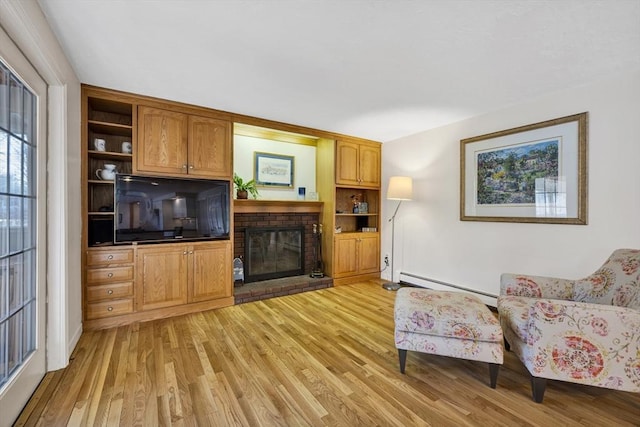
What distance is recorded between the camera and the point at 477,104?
118 inches

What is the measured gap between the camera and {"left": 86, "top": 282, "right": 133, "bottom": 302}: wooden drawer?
261cm

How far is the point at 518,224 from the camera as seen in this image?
3.00 meters

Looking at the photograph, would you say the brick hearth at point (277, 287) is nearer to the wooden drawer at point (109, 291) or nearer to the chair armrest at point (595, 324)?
the wooden drawer at point (109, 291)

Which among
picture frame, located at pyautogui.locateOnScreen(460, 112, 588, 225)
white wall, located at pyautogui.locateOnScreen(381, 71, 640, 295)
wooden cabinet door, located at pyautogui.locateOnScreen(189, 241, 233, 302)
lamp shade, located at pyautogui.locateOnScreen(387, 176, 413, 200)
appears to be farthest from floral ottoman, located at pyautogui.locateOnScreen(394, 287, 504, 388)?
wooden cabinet door, located at pyautogui.locateOnScreen(189, 241, 233, 302)

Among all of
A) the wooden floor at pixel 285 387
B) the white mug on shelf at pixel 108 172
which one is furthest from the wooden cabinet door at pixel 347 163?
the white mug on shelf at pixel 108 172

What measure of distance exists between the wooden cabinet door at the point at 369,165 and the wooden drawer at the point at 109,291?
334 centimetres

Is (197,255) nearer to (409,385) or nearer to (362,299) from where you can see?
(362,299)

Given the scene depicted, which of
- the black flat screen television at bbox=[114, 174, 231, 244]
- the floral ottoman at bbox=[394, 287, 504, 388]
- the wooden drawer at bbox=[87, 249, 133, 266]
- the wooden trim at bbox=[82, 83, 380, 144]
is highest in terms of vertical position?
the wooden trim at bbox=[82, 83, 380, 144]

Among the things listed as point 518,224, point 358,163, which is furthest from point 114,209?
point 518,224

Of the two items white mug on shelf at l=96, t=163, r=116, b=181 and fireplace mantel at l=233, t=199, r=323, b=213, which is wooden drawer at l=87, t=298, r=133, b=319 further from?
fireplace mantel at l=233, t=199, r=323, b=213

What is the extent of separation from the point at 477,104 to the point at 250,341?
3328mm

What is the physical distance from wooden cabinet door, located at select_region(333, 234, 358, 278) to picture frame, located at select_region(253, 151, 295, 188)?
1176 mm

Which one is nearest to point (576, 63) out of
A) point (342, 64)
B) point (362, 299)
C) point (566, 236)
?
point (566, 236)

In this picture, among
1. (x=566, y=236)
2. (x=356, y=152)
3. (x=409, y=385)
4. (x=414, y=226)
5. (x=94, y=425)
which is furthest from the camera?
(x=356, y=152)
